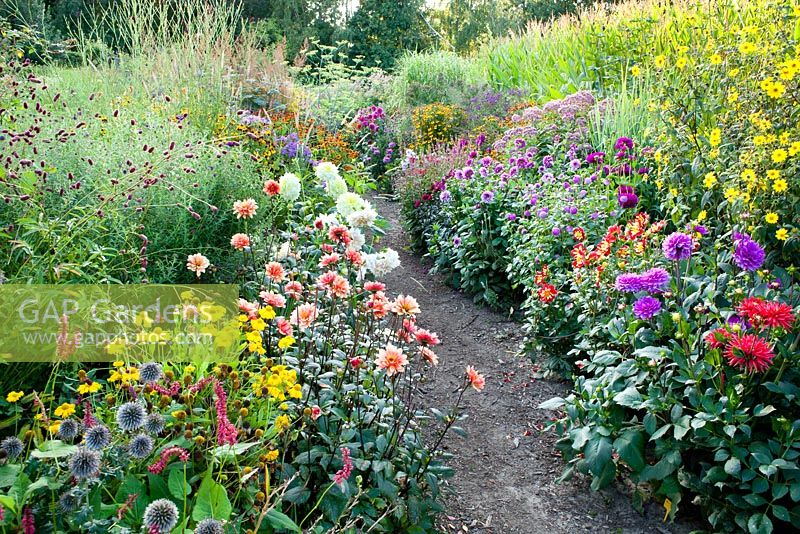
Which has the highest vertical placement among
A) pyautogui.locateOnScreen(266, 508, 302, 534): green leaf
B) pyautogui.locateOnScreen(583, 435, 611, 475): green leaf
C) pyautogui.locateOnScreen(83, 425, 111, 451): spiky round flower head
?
pyautogui.locateOnScreen(83, 425, 111, 451): spiky round flower head

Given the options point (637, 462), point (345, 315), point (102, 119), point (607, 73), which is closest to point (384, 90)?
point (607, 73)

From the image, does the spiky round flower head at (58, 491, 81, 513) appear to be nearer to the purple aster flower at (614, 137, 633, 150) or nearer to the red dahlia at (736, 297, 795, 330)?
the red dahlia at (736, 297, 795, 330)

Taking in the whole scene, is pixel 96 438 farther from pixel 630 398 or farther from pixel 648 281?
pixel 648 281

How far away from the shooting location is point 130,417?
146cm

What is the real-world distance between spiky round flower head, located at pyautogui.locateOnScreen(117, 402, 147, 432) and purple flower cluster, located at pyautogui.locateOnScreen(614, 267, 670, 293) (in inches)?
77.2

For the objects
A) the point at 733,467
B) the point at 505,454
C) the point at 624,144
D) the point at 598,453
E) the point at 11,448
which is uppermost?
the point at 624,144

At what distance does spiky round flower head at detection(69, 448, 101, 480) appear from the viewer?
1296mm

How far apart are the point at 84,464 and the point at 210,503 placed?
0.30 meters

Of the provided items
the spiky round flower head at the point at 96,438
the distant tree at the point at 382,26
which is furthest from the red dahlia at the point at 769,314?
the distant tree at the point at 382,26

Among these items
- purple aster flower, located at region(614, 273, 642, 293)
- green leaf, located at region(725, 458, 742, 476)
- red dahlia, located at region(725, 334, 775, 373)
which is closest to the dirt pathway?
green leaf, located at region(725, 458, 742, 476)

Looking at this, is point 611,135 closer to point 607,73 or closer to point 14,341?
point 607,73

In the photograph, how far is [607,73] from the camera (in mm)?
6906

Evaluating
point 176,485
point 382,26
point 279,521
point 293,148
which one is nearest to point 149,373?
point 176,485

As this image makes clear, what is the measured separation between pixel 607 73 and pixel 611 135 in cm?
260
